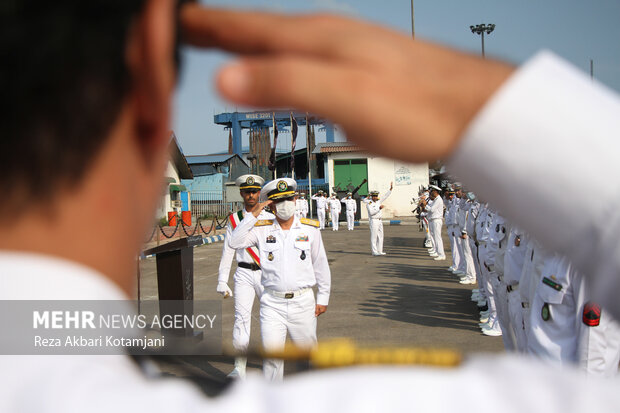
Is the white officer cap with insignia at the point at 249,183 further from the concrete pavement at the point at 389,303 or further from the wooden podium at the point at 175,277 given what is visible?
the concrete pavement at the point at 389,303

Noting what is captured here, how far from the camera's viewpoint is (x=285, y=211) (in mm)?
5707

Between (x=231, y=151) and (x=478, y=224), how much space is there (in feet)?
136

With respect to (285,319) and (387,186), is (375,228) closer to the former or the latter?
(285,319)

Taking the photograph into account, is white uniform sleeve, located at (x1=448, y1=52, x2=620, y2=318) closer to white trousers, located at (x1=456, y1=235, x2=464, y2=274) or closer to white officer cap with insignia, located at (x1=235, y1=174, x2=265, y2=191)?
white officer cap with insignia, located at (x1=235, y1=174, x2=265, y2=191)

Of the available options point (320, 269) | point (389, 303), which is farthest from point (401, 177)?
point (320, 269)

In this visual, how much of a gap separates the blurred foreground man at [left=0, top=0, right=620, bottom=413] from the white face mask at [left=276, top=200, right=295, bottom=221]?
5.11m

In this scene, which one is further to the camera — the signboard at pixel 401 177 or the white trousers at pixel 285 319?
the signboard at pixel 401 177

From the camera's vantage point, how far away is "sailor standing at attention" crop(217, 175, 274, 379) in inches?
230

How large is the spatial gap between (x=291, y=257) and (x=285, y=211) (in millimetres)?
639

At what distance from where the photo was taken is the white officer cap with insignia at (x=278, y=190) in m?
5.92

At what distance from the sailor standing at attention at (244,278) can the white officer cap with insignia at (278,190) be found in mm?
353

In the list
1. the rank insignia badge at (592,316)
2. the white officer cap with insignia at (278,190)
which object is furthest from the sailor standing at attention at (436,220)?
the rank insignia badge at (592,316)

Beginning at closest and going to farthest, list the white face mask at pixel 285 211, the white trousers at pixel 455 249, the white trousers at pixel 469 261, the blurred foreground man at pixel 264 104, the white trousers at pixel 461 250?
the blurred foreground man at pixel 264 104
the white face mask at pixel 285 211
the white trousers at pixel 469 261
the white trousers at pixel 461 250
the white trousers at pixel 455 249
